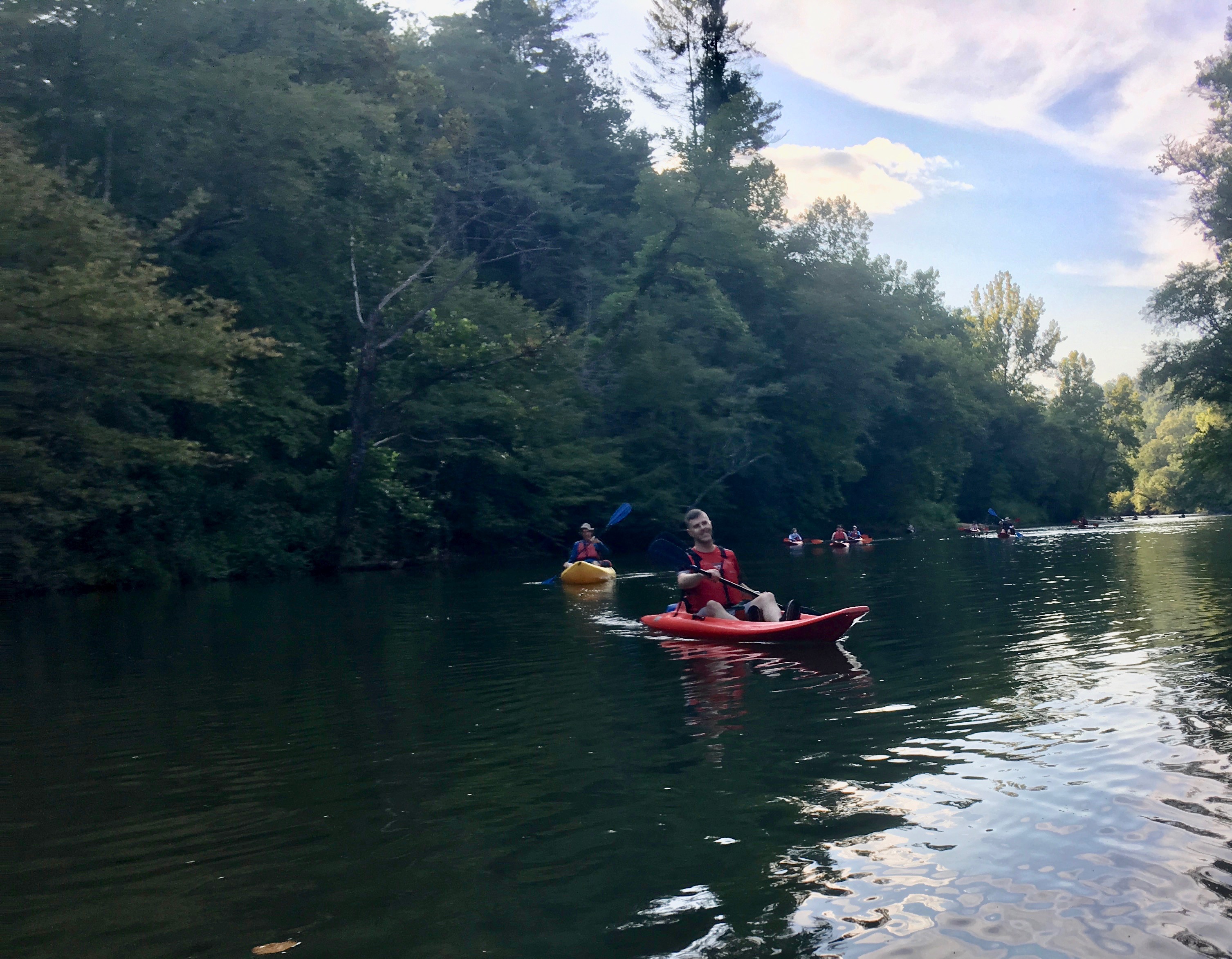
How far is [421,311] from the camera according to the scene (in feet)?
82.6

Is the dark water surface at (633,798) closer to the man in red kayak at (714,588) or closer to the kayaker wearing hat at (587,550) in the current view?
the man in red kayak at (714,588)

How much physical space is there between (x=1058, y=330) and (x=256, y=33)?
61.1m

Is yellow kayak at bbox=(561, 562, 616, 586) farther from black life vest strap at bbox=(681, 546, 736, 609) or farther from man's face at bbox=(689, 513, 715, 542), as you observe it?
man's face at bbox=(689, 513, 715, 542)

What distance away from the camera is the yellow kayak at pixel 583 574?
18.4 m

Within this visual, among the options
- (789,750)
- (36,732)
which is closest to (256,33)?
(36,732)

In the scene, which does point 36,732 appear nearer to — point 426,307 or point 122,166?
point 122,166

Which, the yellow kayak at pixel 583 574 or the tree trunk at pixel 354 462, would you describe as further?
the tree trunk at pixel 354 462

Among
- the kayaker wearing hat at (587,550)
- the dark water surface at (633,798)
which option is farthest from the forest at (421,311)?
the dark water surface at (633,798)

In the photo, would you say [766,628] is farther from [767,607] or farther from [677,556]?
[677,556]

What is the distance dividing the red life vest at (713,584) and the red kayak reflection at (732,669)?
457 millimetres

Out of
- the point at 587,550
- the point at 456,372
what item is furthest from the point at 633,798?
the point at 456,372

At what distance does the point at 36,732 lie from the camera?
7.07 m

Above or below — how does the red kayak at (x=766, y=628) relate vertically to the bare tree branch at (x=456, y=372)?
below

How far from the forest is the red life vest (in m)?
10.5
